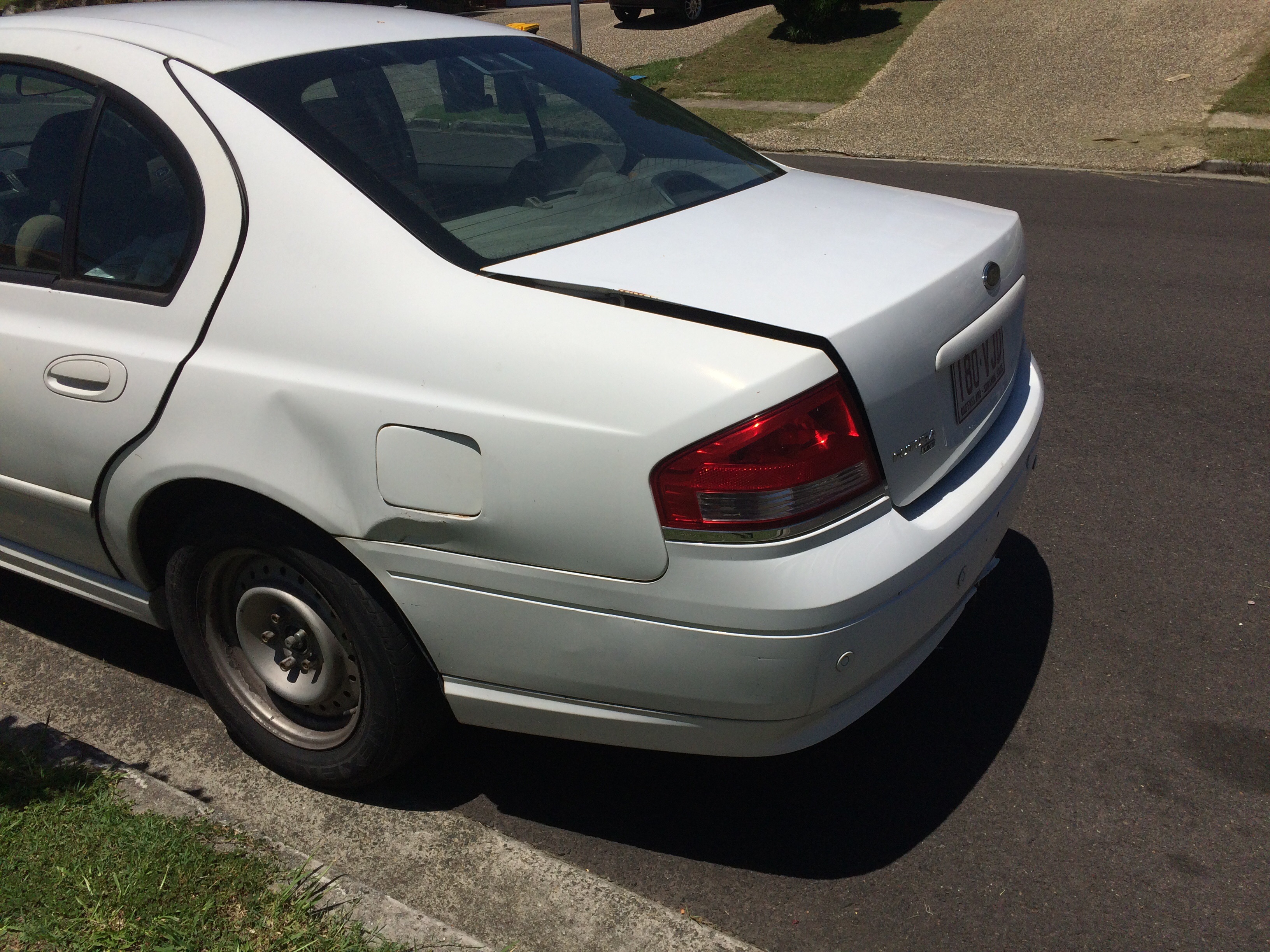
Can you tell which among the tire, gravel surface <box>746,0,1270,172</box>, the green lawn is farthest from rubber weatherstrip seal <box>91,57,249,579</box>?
the green lawn

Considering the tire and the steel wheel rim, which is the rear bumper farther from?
the steel wheel rim

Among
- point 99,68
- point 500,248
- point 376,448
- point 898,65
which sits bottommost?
point 898,65

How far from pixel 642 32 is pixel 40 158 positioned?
64.9 ft

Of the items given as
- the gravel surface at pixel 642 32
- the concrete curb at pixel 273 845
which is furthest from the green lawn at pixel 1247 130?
the concrete curb at pixel 273 845

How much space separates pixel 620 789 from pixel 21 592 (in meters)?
2.33

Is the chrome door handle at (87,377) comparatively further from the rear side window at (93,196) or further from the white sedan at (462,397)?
the rear side window at (93,196)

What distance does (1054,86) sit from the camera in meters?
14.5

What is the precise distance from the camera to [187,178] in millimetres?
2662

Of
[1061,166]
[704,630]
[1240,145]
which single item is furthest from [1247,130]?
[704,630]

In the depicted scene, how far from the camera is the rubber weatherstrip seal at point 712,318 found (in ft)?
7.30

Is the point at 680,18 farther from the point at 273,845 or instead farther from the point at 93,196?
the point at 273,845

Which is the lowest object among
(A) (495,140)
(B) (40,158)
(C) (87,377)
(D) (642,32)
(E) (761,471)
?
(D) (642,32)

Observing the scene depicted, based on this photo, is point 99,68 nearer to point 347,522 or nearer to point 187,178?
point 187,178

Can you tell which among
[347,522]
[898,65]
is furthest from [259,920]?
[898,65]
